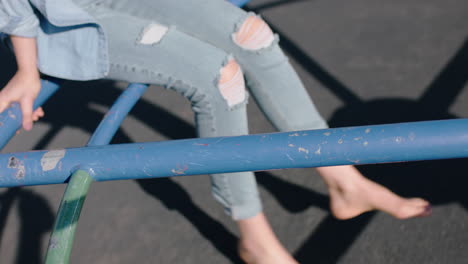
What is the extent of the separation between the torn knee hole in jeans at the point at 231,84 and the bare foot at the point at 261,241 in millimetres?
256

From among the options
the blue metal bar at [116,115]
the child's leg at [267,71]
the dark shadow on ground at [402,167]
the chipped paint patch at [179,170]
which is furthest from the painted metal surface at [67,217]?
the dark shadow on ground at [402,167]

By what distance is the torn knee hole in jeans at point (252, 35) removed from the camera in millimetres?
997

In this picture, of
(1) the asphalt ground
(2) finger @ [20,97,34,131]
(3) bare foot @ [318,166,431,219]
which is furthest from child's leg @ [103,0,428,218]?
(2) finger @ [20,97,34,131]

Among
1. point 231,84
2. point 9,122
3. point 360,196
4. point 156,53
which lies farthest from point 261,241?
point 9,122

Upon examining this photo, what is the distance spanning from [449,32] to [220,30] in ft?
4.06

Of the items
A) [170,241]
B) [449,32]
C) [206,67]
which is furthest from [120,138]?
[449,32]

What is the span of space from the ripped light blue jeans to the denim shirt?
3 centimetres

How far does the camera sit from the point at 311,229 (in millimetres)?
1277

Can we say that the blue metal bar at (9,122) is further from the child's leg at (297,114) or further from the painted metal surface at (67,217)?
the child's leg at (297,114)

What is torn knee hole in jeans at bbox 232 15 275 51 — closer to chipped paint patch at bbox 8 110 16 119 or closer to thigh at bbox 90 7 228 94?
thigh at bbox 90 7 228 94

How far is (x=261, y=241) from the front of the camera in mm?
1068

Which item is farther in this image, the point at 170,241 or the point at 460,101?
the point at 460,101

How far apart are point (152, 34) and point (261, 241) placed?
1.58ft

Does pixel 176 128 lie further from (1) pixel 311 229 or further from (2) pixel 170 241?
(1) pixel 311 229
